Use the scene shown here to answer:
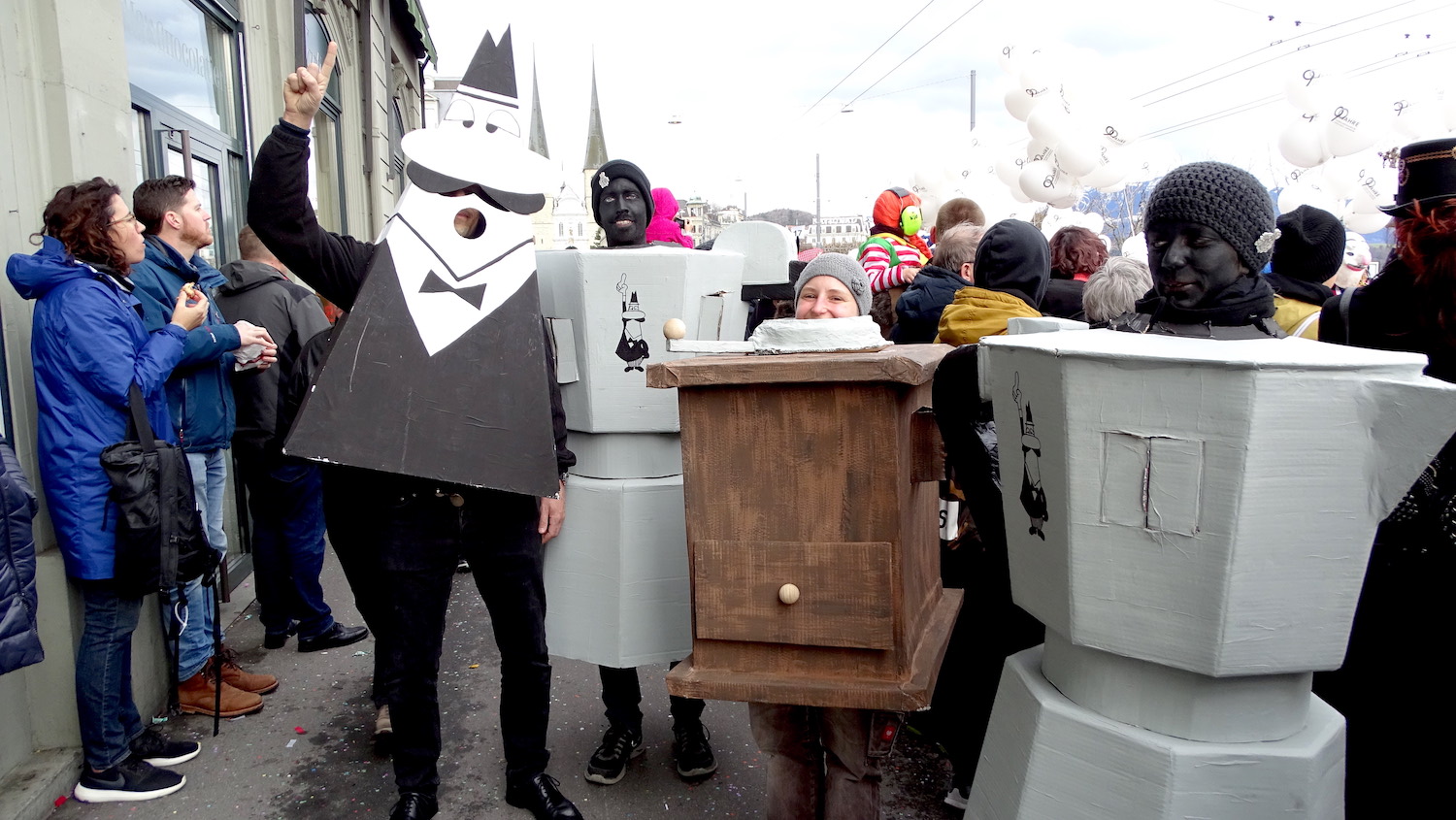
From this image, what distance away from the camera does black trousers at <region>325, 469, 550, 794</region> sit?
8.18 feet

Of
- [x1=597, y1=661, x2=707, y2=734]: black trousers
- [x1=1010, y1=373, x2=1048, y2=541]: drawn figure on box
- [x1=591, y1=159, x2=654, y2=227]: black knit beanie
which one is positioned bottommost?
[x1=597, y1=661, x2=707, y2=734]: black trousers

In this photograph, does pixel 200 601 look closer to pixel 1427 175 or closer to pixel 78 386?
pixel 78 386

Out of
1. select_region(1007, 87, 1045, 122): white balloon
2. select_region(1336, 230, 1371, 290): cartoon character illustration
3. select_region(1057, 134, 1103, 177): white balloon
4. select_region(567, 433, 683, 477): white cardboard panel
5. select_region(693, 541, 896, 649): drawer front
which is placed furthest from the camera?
select_region(1007, 87, 1045, 122): white balloon

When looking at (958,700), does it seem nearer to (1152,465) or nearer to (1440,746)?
(1440,746)

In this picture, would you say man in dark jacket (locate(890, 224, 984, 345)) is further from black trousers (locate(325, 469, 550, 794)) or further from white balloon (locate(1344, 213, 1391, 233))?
white balloon (locate(1344, 213, 1391, 233))

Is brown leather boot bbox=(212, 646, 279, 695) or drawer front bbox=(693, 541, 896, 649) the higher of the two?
drawer front bbox=(693, 541, 896, 649)

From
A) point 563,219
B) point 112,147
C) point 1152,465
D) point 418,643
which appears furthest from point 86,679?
point 563,219

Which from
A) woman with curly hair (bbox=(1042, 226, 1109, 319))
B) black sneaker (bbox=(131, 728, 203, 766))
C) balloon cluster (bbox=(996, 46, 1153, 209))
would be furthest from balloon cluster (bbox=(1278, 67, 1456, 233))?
black sneaker (bbox=(131, 728, 203, 766))

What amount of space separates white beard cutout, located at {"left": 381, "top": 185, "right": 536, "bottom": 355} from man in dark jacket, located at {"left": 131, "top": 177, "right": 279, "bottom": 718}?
141cm

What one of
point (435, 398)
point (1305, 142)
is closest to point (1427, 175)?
point (435, 398)

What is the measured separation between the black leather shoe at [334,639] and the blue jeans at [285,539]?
26 millimetres

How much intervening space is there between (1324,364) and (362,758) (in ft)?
10.0

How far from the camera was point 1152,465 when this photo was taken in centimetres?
127

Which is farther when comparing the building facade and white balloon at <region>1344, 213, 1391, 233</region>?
white balloon at <region>1344, 213, 1391, 233</region>
